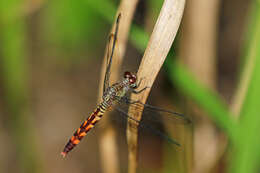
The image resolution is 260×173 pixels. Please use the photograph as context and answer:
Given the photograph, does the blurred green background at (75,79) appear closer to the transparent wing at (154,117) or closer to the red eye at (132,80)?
the transparent wing at (154,117)

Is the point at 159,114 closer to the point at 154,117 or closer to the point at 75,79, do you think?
the point at 154,117

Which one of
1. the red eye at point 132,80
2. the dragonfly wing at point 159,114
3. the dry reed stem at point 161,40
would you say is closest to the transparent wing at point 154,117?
the dragonfly wing at point 159,114

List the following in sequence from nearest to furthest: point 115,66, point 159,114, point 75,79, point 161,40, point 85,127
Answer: point 161,40
point 115,66
point 159,114
point 85,127
point 75,79

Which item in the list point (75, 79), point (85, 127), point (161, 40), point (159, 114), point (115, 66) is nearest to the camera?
point (161, 40)

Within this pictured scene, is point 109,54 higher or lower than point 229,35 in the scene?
lower

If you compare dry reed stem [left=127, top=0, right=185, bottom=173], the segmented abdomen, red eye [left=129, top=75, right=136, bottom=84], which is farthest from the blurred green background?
dry reed stem [left=127, top=0, right=185, bottom=173]

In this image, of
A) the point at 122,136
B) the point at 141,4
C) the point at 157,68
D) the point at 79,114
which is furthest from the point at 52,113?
the point at 157,68

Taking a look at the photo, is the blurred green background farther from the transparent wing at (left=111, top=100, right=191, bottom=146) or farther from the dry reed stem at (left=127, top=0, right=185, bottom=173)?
the dry reed stem at (left=127, top=0, right=185, bottom=173)

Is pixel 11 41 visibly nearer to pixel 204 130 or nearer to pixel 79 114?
pixel 79 114

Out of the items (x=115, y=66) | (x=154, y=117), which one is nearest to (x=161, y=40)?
(x=115, y=66)
